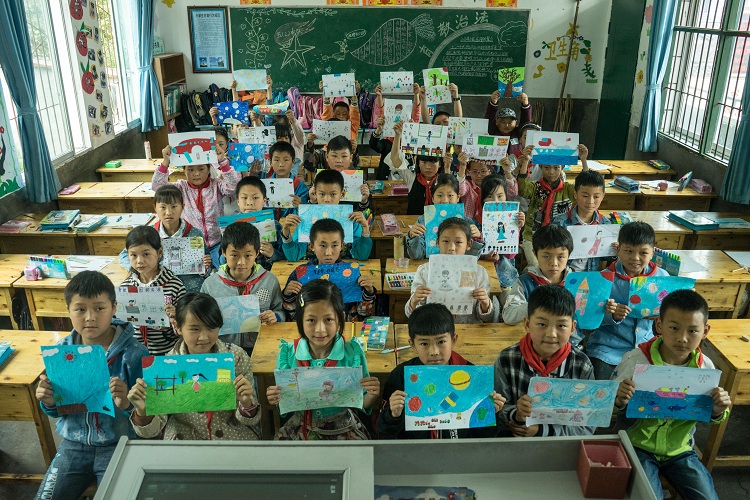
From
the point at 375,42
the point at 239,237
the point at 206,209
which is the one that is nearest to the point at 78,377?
the point at 239,237

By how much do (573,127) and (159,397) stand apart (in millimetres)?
8086

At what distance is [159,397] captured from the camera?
2051 mm

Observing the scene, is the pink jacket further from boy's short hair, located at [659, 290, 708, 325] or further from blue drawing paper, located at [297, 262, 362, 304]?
boy's short hair, located at [659, 290, 708, 325]

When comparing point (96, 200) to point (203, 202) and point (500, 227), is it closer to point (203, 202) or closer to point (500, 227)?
point (203, 202)

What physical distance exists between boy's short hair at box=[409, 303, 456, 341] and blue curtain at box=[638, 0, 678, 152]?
18.1ft

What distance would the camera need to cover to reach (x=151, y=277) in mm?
3275

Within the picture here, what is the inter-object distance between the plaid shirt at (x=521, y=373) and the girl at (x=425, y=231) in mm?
1385

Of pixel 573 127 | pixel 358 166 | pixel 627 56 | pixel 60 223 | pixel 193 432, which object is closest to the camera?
pixel 193 432

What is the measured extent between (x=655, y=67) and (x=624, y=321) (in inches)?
187

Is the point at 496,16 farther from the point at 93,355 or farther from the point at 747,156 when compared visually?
the point at 93,355

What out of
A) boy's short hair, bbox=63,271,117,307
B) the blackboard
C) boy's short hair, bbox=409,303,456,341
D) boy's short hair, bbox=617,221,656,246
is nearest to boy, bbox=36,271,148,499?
boy's short hair, bbox=63,271,117,307

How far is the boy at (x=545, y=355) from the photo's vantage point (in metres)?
2.41

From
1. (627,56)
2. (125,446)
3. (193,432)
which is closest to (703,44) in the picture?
(627,56)

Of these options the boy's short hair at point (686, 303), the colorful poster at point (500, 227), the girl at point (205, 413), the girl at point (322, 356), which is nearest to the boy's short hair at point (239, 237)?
the girl at point (205, 413)
